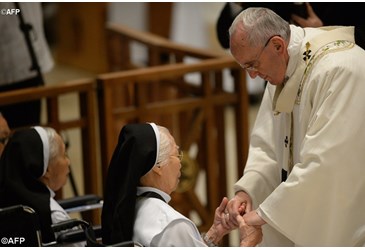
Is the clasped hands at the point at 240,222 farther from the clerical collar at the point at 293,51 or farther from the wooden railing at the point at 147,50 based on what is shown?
the wooden railing at the point at 147,50

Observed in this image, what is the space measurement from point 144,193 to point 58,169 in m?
0.88

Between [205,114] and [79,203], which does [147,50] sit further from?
[79,203]

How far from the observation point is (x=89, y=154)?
6.64 metres

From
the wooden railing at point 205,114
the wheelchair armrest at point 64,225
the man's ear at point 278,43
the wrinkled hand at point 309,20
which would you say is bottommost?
the wooden railing at point 205,114

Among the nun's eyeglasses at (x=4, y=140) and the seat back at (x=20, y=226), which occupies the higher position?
the nun's eyeglasses at (x=4, y=140)

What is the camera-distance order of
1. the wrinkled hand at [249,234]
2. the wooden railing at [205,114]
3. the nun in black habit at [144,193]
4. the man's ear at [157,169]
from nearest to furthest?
1. the nun in black habit at [144,193]
2. the man's ear at [157,169]
3. the wrinkled hand at [249,234]
4. the wooden railing at [205,114]

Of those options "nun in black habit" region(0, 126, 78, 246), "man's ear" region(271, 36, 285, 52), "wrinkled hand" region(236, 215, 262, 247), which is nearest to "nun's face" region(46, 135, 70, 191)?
"nun in black habit" region(0, 126, 78, 246)

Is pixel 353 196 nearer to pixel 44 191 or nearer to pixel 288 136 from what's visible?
pixel 288 136

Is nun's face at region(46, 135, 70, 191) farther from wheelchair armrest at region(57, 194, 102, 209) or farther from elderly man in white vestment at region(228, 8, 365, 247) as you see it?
elderly man in white vestment at region(228, 8, 365, 247)

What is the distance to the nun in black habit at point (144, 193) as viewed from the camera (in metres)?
4.18

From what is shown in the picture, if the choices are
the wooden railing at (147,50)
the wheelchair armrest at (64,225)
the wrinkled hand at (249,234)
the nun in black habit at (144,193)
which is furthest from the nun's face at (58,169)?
the wooden railing at (147,50)

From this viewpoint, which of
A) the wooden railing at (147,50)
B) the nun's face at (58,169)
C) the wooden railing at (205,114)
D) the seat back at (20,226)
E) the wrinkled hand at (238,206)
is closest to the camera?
the wrinkled hand at (238,206)

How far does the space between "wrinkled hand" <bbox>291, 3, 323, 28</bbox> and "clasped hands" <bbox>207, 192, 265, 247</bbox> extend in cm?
129

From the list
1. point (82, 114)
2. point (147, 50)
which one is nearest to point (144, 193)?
point (82, 114)
